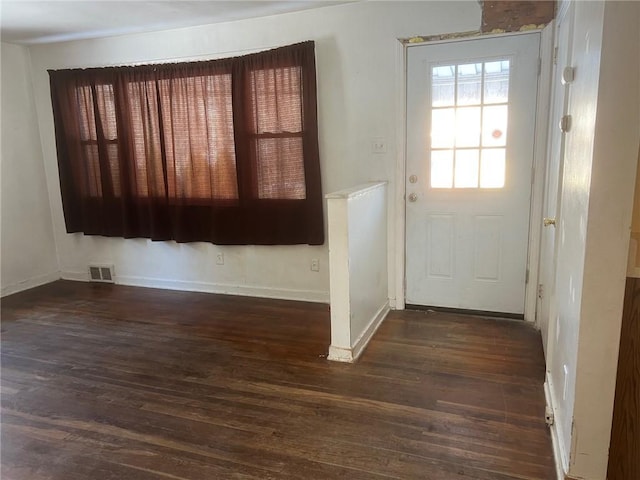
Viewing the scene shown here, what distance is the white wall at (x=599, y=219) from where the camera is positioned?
1.34 meters

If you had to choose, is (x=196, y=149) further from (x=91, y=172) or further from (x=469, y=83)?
(x=469, y=83)

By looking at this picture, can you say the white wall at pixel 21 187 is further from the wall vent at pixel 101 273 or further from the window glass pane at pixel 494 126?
the window glass pane at pixel 494 126

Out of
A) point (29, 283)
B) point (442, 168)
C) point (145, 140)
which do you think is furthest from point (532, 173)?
point (29, 283)

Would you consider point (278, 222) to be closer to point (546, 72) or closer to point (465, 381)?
point (465, 381)

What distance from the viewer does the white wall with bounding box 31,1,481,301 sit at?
10.9ft

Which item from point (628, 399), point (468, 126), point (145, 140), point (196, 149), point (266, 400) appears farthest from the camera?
point (145, 140)

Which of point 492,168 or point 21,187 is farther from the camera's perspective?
point 21,187

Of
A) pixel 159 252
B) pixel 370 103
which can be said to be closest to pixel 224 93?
pixel 370 103

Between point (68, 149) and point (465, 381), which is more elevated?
point (68, 149)

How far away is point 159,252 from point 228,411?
8.45 ft

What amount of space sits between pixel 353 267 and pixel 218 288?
1.96 meters

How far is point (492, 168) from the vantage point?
325 centimetres

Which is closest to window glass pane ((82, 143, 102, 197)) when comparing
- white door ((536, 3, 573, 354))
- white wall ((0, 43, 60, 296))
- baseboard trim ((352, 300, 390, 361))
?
white wall ((0, 43, 60, 296))

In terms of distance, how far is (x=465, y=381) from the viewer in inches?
99.0
